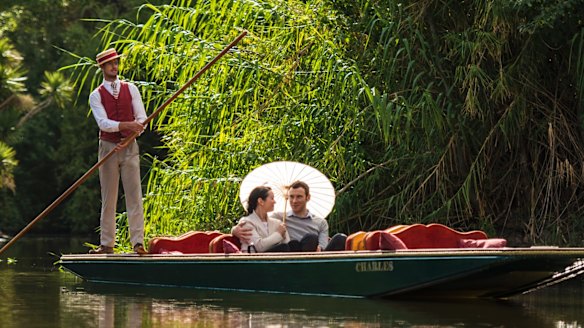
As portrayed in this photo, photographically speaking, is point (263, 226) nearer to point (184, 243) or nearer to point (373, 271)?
point (184, 243)

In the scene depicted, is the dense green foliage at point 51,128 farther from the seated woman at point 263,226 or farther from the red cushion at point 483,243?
the red cushion at point 483,243

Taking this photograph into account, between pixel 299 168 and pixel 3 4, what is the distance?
78.2ft

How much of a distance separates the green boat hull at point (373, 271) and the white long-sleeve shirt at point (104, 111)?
112 centimetres

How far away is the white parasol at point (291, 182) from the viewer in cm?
1141

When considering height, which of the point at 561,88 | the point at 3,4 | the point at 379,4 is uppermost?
the point at 3,4

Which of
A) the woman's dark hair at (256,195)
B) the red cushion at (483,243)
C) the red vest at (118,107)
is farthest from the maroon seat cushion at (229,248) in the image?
the red cushion at (483,243)

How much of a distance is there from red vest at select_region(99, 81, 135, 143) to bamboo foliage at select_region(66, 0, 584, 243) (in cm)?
225

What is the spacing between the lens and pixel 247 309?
9.35 meters

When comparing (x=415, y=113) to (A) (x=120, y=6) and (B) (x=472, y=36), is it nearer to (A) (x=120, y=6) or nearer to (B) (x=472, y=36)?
(B) (x=472, y=36)

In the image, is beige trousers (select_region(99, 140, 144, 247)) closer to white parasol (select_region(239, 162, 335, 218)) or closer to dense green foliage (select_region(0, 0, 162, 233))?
white parasol (select_region(239, 162, 335, 218))

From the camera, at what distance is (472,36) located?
13.3 meters

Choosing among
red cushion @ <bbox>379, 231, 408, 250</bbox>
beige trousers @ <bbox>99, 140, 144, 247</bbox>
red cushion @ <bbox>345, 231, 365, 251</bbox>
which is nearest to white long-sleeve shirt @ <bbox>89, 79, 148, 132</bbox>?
beige trousers @ <bbox>99, 140, 144, 247</bbox>

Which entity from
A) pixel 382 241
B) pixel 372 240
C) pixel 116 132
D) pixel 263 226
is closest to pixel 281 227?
pixel 263 226

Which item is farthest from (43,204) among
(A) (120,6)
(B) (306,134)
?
(B) (306,134)
